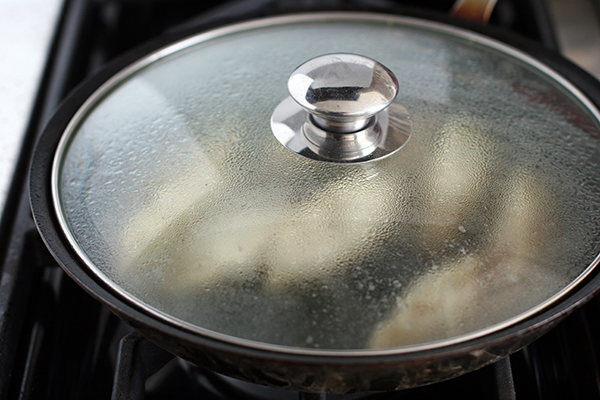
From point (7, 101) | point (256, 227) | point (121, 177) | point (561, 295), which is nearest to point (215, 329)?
point (256, 227)

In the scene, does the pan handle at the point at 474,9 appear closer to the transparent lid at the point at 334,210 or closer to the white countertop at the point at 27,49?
the transparent lid at the point at 334,210

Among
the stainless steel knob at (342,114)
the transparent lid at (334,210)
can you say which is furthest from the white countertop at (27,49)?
the stainless steel knob at (342,114)

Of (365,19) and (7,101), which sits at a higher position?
(365,19)

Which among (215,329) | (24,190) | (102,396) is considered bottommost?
(102,396)

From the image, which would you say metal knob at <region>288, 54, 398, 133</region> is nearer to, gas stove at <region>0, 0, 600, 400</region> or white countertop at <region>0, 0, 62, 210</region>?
gas stove at <region>0, 0, 600, 400</region>

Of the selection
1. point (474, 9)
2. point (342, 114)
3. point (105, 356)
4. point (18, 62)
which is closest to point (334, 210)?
point (342, 114)

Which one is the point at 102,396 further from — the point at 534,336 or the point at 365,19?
the point at 365,19
